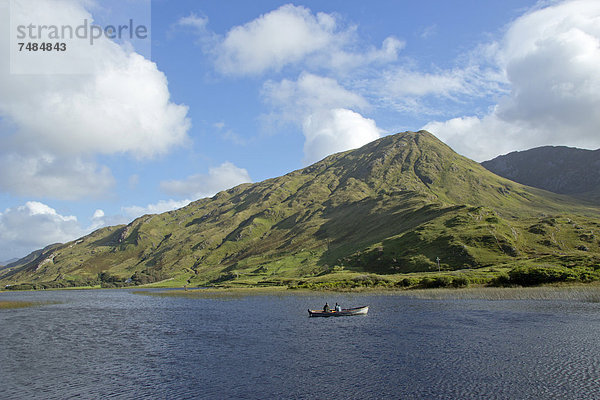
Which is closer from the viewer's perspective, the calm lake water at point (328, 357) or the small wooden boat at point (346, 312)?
the calm lake water at point (328, 357)

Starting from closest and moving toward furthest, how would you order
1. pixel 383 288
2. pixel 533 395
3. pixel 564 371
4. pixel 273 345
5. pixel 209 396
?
pixel 533 395 → pixel 209 396 → pixel 564 371 → pixel 273 345 → pixel 383 288

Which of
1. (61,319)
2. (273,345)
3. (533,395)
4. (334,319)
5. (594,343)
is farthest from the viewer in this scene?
(61,319)

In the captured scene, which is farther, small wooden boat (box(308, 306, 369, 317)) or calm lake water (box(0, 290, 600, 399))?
small wooden boat (box(308, 306, 369, 317))

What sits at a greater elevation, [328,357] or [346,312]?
[328,357]

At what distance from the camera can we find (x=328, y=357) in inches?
2055

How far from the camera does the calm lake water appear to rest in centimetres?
3947

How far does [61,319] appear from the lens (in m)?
107

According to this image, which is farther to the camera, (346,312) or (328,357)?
(346,312)

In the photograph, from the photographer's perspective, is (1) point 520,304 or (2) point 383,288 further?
(2) point 383,288

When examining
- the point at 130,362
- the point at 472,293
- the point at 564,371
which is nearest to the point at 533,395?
the point at 564,371

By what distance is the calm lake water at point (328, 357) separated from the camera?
39.5 meters

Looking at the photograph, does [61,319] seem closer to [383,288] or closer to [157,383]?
[157,383]

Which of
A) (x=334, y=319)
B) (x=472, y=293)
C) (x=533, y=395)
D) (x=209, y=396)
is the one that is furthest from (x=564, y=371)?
(x=472, y=293)

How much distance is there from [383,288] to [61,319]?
352ft
